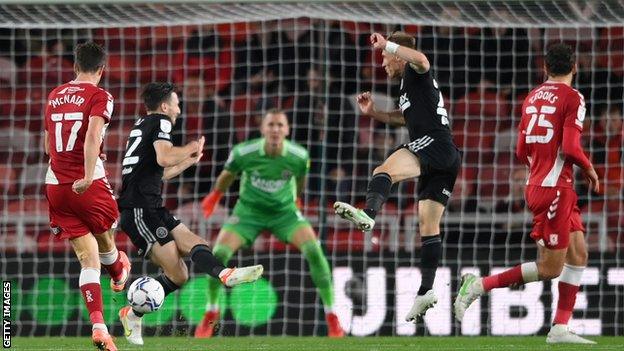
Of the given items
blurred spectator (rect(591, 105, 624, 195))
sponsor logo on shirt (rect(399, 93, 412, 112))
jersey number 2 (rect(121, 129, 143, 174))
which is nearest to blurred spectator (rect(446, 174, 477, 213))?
blurred spectator (rect(591, 105, 624, 195))

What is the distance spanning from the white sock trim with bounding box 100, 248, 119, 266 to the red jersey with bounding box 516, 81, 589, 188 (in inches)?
109

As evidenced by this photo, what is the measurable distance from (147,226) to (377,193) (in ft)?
Answer: 5.80

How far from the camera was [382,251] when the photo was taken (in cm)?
1148

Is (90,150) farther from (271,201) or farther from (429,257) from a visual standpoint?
(271,201)

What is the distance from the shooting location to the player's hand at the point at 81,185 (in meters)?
7.50

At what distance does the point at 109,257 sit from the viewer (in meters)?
8.55

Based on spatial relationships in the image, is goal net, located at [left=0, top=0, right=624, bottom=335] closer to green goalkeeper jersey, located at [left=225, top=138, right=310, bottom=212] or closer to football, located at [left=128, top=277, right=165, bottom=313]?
green goalkeeper jersey, located at [left=225, top=138, right=310, bottom=212]

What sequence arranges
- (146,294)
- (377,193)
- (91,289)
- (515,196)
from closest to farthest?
(91,289), (377,193), (146,294), (515,196)

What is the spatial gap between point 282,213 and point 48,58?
13.2 feet

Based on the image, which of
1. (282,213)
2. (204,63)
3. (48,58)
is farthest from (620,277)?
(48,58)

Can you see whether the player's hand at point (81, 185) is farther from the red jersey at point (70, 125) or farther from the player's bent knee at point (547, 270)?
the player's bent knee at point (547, 270)

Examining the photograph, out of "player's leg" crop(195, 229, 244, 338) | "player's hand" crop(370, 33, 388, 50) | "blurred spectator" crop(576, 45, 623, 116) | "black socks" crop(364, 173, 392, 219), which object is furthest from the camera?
"blurred spectator" crop(576, 45, 623, 116)

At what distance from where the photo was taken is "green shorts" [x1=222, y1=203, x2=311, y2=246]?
11.4 meters

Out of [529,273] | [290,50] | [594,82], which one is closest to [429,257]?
[529,273]
